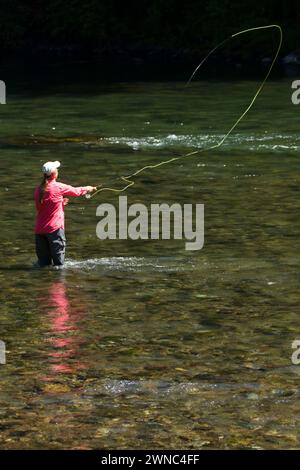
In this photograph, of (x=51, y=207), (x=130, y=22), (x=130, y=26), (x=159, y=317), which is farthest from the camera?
(x=130, y=22)

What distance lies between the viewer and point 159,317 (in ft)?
46.0

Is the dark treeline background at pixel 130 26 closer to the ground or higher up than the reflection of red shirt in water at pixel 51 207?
higher up

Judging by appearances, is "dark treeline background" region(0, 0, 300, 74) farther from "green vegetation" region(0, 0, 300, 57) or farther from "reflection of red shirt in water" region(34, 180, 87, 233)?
"reflection of red shirt in water" region(34, 180, 87, 233)

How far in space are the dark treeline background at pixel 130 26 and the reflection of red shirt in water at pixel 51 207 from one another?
39.6 meters

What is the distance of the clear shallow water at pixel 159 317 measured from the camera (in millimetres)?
10648

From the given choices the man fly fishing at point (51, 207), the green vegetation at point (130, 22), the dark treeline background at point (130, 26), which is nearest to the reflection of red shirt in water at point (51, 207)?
the man fly fishing at point (51, 207)

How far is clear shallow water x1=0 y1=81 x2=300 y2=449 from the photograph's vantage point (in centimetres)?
1065

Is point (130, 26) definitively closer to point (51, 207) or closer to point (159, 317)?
point (51, 207)

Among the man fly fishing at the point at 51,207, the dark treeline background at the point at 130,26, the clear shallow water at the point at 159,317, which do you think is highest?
the dark treeline background at the point at 130,26

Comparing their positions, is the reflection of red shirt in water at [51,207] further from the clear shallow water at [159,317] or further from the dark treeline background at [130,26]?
the dark treeline background at [130,26]

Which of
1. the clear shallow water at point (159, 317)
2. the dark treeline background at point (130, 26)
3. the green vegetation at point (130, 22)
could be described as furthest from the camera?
the green vegetation at point (130, 22)

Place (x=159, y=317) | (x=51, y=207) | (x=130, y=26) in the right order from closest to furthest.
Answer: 1. (x=159, y=317)
2. (x=51, y=207)
3. (x=130, y=26)

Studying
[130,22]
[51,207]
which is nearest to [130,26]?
[130,22]

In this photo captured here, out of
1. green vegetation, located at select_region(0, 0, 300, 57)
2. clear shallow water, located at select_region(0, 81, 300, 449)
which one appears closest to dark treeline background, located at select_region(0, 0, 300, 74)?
green vegetation, located at select_region(0, 0, 300, 57)
